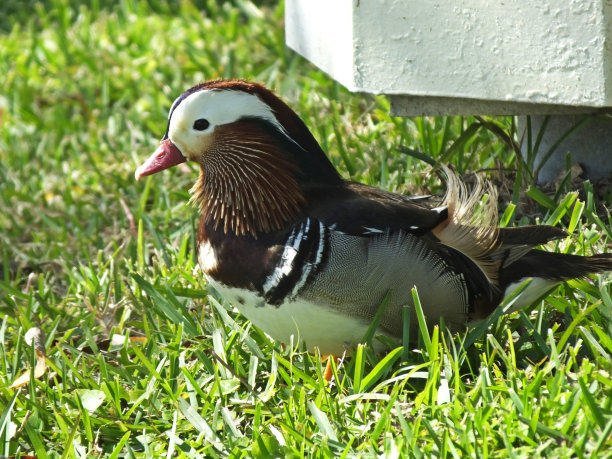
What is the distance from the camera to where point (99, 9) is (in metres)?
5.83

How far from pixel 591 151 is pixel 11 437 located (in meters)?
2.11

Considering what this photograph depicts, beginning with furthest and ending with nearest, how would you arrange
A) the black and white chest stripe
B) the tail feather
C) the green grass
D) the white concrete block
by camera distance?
the white concrete block < the tail feather < the black and white chest stripe < the green grass

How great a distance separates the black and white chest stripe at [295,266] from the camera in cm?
244

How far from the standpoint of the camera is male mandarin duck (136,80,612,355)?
96.7 inches

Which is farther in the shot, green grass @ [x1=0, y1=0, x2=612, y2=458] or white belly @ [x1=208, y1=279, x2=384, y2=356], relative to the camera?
white belly @ [x1=208, y1=279, x2=384, y2=356]

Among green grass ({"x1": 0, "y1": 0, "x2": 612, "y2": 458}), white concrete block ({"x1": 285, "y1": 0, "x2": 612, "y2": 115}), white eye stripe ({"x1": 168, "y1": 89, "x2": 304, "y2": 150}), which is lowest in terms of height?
green grass ({"x1": 0, "y1": 0, "x2": 612, "y2": 458})

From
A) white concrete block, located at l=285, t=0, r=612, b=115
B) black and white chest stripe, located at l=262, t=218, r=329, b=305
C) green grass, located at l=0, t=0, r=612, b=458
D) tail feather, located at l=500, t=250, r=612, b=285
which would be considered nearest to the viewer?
green grass, located at l=0, t=0, r=612, b=458

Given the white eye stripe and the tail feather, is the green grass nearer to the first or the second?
the tail feather

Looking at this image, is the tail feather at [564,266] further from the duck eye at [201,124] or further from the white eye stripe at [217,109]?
the duck eye at [201,124]

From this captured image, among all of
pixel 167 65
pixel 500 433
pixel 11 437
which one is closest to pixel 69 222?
pixel 167 65

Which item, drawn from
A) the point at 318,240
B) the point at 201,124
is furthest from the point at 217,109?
the point at 318,240

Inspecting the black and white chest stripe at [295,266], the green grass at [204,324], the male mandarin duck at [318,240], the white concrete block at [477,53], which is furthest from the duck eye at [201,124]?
the white concrete block at [477,53]

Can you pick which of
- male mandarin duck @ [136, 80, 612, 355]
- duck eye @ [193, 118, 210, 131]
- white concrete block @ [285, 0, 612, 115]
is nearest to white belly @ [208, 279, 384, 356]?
male mandarin duck @ [136, 80, 612, 355]

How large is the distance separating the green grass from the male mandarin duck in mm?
106
